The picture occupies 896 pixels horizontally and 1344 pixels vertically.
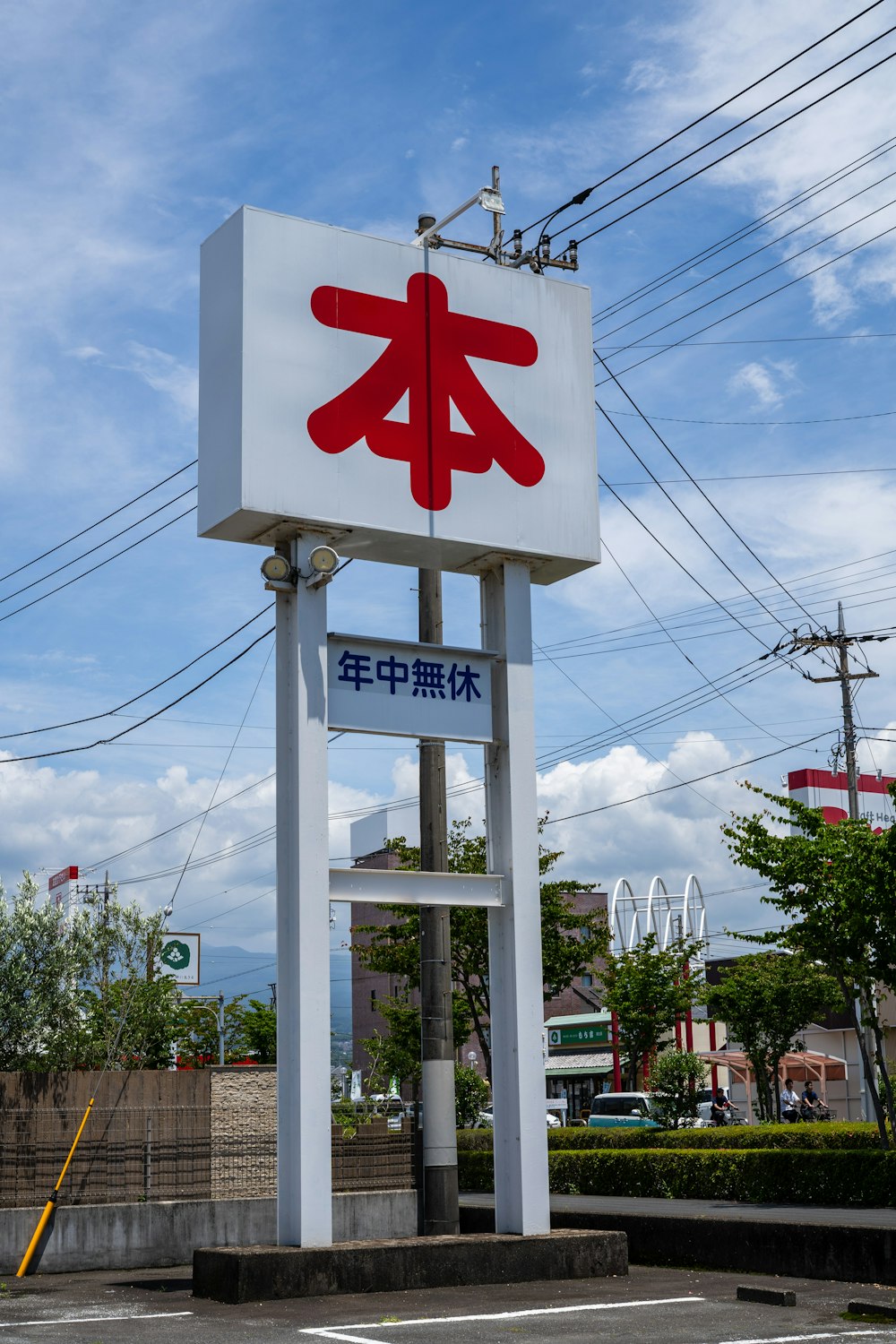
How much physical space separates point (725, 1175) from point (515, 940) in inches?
504

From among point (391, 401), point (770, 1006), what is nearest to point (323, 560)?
point (391, 401)

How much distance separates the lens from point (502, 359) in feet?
49.1

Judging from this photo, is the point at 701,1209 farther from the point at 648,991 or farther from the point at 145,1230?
the point at 648,991

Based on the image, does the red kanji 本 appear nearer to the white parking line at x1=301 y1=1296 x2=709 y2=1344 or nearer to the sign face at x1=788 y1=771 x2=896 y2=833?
the white parking line at x1=301 y1=1296 x2=709 y2=1344

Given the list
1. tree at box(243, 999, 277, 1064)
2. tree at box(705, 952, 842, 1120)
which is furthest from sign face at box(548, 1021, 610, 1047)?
tree at box(705, 952, 842, 1120)

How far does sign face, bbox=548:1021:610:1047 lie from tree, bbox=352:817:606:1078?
32.8 meters

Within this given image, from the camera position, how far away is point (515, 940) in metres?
14.0

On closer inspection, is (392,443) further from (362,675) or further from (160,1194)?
(160,1194)

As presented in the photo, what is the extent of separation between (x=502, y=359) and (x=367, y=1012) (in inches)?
3600

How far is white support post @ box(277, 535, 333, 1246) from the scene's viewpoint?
40.8ft

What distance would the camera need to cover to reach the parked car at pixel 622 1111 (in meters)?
41.6

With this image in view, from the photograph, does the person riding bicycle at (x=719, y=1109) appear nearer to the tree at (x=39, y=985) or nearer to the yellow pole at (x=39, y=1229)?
the tree at (x=39, y=985)

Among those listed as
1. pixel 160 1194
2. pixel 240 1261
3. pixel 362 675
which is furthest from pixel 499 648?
pixel 160 1194

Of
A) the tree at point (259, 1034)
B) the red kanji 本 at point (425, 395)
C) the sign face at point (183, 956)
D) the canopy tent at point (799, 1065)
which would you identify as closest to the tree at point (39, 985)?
the red kanji 本 at point (425, 395)
